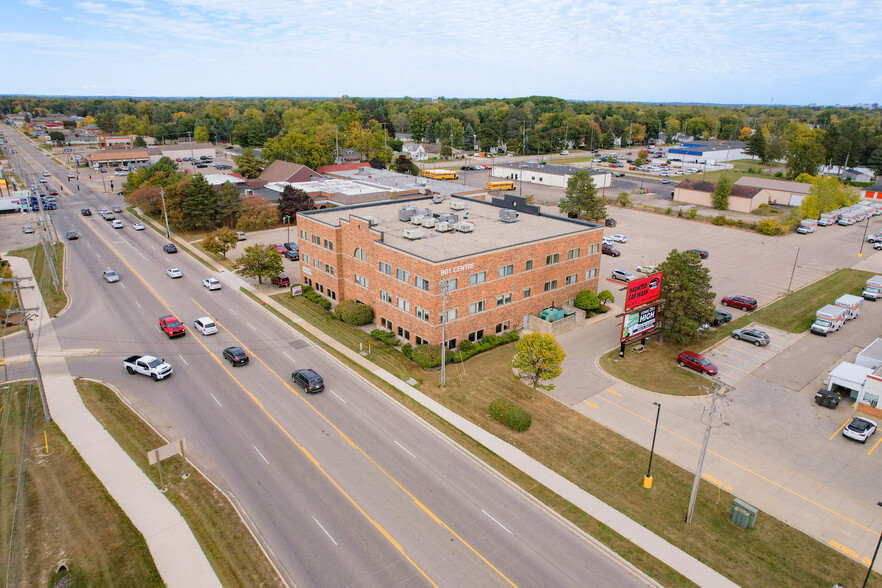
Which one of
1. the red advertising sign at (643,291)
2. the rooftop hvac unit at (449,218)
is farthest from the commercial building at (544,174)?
the red advertising sign at (643,291)

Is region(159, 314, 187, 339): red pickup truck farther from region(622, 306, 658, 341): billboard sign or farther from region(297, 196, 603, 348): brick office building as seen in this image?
region(622, 306, 658, 341): billboard sign

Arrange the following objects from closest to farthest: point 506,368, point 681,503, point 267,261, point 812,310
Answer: point 681,503 < point 506,368 < point 812,310 < point 267,261

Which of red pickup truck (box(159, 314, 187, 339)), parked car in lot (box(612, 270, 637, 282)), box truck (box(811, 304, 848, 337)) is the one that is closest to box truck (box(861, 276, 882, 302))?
box truck (box(811, 304, 848, 337))

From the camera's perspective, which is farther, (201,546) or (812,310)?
(812,310)

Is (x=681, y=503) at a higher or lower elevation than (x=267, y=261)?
lower

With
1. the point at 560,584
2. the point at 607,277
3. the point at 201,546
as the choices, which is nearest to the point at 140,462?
the point at 201,546

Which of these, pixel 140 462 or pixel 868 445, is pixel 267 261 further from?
pixel 868 445

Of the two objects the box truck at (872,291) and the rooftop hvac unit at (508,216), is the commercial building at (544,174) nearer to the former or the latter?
the box truck at (872,291)

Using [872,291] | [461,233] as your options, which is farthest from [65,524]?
[872,291]
